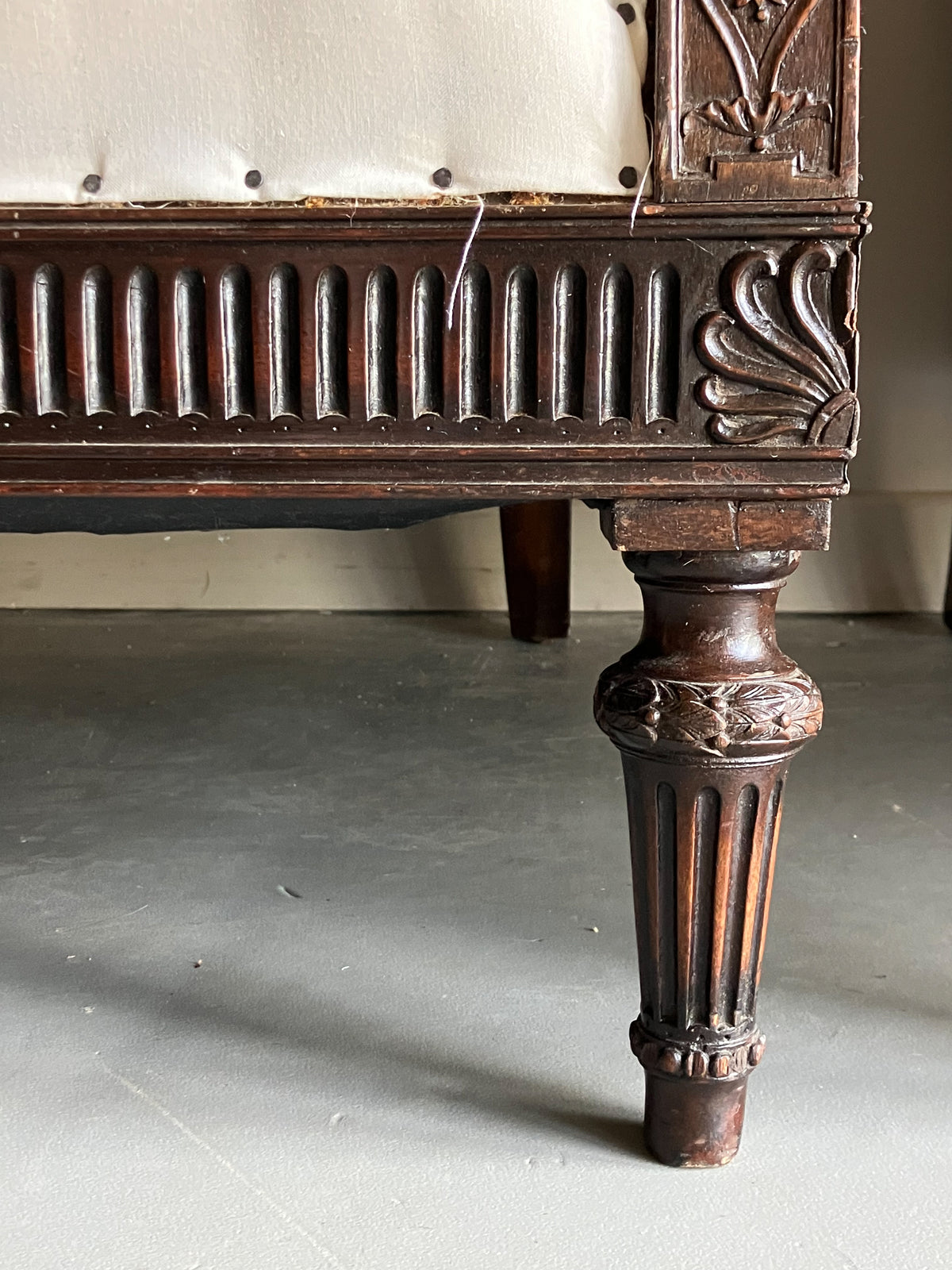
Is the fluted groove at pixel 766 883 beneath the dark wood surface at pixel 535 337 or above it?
beneath

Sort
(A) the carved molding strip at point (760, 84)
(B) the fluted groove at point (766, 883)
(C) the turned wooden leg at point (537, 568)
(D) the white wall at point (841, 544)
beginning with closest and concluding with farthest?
(A) the carved molding strip at point (760, 84) → (B) the fluted groove at point (766, 883) → (C) the turned wooden leg at point (537, 568) → (D) the white wall at point (841, 544)

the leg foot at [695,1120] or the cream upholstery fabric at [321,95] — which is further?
the leg foot at [695,1120]

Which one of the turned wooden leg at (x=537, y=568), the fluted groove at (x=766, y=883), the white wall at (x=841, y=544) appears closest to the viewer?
the fluted groove at (x=766, y=883)

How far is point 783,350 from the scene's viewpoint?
20.2 inches

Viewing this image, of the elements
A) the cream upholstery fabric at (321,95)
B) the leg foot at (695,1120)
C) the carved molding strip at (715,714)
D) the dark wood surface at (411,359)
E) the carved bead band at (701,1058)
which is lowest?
the leg foot at (695,1120)

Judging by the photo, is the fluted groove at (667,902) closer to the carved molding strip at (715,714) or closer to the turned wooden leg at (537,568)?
the carved molding strip at (715,714)

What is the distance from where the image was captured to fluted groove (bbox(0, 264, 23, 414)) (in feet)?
1.74

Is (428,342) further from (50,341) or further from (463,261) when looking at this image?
(50,341)

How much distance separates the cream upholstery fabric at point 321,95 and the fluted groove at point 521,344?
4 cm

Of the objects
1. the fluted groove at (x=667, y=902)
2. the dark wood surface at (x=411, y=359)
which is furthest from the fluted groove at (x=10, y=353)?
the fluted groove at (x=667, y=902)

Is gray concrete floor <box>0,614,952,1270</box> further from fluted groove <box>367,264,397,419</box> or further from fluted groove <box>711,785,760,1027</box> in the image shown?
fluted groove <box>367,264,397,419</box>

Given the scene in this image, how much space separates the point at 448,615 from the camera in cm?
194

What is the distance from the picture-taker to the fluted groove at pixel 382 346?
524 mm

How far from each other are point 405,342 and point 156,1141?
410 millimetres
